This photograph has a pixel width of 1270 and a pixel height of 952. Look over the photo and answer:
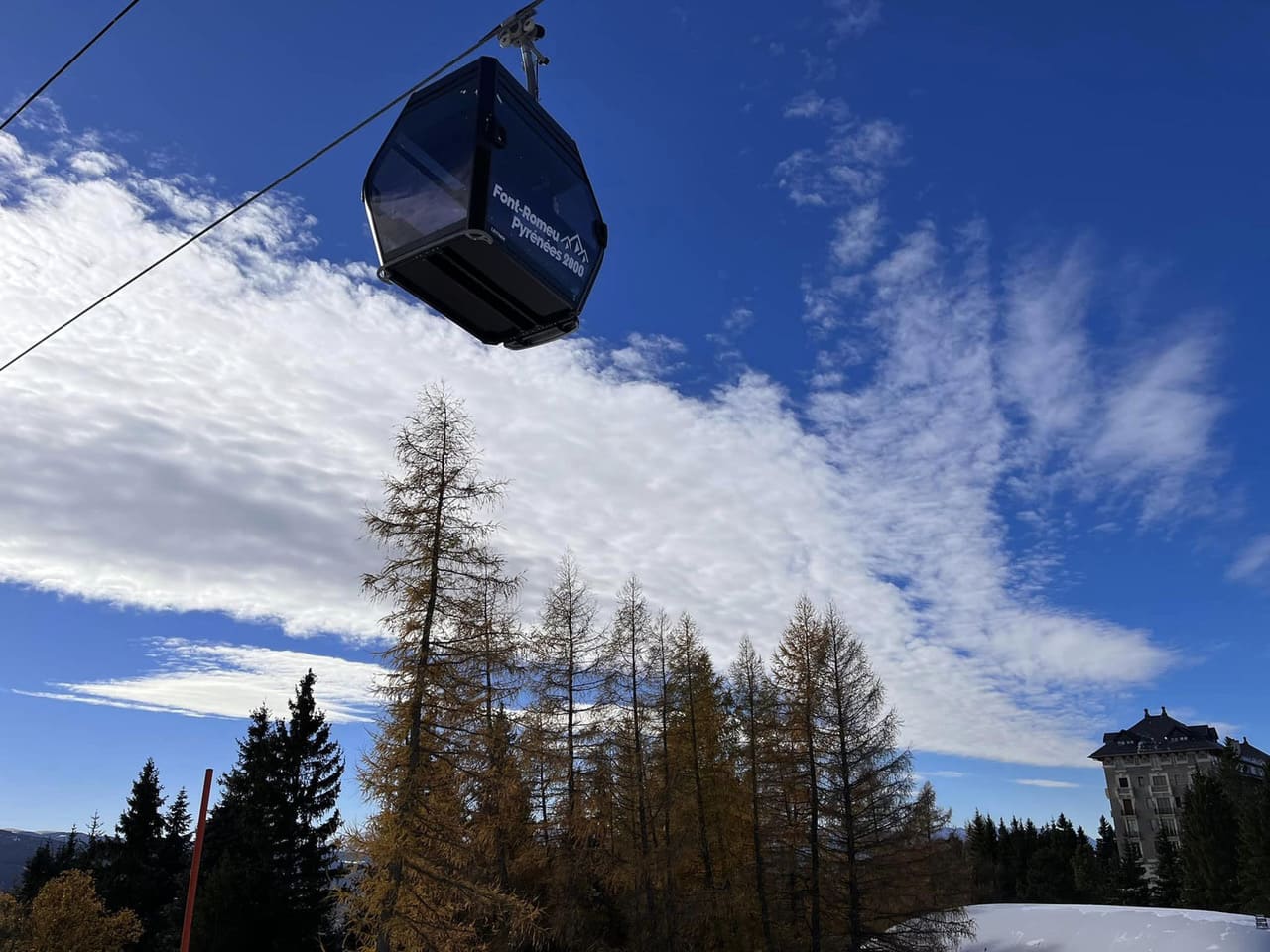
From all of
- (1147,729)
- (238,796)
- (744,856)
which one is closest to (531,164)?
(744,856)

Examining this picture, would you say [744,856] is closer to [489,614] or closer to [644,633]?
[644,633]

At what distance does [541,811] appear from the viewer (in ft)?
90.6

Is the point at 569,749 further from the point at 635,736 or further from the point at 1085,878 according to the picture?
the point at 1085,878

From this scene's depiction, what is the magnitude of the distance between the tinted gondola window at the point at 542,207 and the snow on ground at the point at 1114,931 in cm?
3783

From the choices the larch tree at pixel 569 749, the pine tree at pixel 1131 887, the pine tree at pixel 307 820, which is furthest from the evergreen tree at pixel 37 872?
the pine tree at pixel 1131 887

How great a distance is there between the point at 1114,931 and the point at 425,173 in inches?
1713

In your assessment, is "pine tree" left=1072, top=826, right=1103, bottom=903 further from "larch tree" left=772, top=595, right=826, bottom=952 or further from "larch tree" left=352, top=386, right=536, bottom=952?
"larch tree" left=352, top=386, right=536, bottom=952

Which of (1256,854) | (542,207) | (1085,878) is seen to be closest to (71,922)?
(542,207)

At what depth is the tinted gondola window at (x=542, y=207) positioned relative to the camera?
5.18 meters

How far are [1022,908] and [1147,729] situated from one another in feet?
182

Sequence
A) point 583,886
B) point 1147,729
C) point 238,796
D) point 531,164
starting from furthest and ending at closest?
point 1147,729 < point 238,796 < point 583,886 < point 531,164

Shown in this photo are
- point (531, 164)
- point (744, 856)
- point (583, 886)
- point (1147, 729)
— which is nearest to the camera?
point (531, 164)

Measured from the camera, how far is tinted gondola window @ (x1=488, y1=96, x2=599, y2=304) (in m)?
5.18

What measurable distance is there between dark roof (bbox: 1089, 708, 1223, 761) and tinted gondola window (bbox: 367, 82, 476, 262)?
96.8 m
